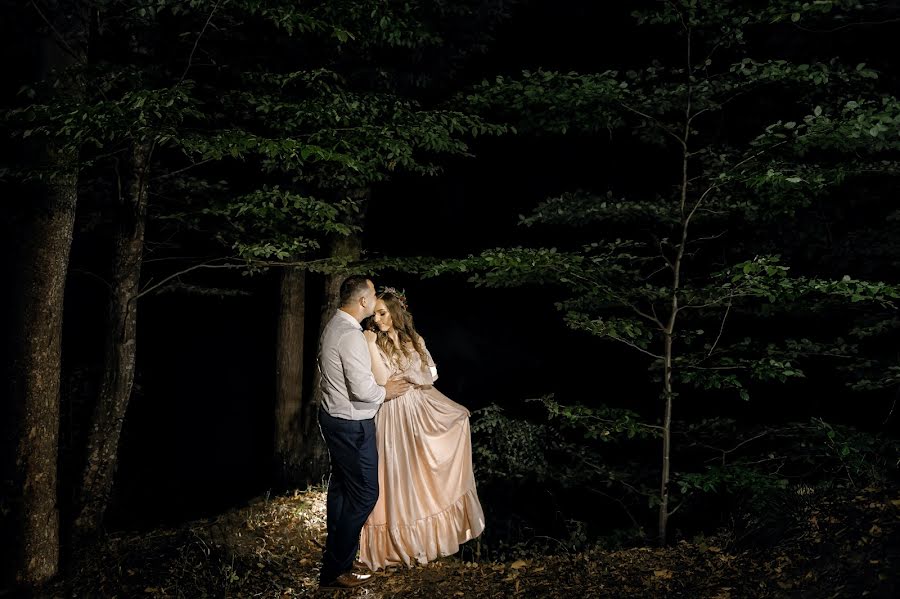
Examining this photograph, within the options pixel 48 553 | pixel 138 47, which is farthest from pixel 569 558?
pixel 138 47

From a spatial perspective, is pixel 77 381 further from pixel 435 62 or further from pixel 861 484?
pixel 861 484

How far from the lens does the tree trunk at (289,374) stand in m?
8.83

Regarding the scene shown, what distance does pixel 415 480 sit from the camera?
5320 millimetres

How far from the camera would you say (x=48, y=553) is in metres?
5.46

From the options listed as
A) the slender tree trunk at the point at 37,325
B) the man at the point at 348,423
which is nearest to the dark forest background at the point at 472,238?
the slender tree trunk at the point at 37,325

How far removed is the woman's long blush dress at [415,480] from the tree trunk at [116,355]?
8.89 ft

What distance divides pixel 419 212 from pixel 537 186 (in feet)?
8.43

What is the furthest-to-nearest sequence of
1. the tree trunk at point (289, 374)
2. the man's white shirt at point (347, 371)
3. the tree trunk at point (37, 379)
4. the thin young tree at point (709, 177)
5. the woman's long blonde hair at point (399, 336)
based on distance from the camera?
the tree trunk at point (289, 374) < the woman's long blonde hair at point (399, 336) < the tree trunk at point (37, 379) < the thin young tree at point (709, 177) < the man's white shirt at point (347, 371)

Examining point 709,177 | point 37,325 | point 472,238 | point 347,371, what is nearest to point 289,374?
point 37,325

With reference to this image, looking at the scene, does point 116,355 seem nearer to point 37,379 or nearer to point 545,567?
point 37,379

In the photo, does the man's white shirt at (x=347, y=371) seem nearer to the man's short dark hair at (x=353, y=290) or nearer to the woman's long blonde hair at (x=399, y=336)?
the man's short dark hair at (x=353, y=290)

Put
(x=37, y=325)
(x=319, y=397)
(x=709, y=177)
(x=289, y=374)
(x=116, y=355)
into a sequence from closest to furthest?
(x=37, y=325), (x=709, y=177), (x=116, y=355), (x=319, y=397), (x=289, y=374)

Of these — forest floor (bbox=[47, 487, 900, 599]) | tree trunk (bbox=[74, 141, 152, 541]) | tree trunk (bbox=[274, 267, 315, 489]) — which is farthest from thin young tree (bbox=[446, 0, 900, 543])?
tree trunk (bbox=[274, 267, 315, 489])

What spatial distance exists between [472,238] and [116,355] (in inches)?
340
